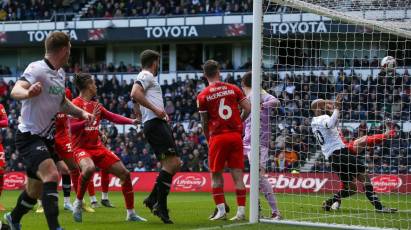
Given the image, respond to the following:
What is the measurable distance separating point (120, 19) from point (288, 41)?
28.3 metres

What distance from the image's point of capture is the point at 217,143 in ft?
37.3

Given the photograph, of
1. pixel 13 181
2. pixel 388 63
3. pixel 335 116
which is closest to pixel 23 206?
pixel 335 116

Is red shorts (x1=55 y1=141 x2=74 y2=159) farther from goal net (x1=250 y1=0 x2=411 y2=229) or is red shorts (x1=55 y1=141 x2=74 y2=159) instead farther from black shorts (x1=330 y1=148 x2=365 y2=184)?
black shorts (x1=330 y1=148 x2=365 y2=184)

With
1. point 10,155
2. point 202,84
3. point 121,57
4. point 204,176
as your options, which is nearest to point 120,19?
point 121,57

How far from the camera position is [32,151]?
851cm

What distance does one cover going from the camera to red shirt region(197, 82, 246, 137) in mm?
11414

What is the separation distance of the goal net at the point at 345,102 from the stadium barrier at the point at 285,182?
2.1 inches

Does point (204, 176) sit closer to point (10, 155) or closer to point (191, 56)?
point (10, 155)

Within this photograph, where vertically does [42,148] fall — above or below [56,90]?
below

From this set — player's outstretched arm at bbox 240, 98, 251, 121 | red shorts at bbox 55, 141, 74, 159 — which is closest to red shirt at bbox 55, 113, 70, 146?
red shorts at bbox 55, 141, 74, 159

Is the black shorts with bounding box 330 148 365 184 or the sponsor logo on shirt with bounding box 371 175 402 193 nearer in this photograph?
the black shorts with bounding box 330 148 365 184

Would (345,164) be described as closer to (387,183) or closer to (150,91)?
(150,91)

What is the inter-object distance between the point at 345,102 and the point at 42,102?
10.2m

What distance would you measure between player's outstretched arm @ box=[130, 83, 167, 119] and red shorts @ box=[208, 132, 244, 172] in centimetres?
97
